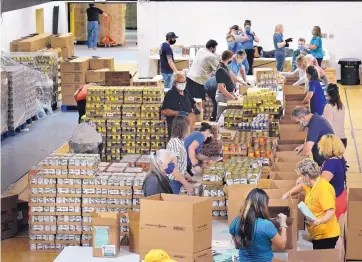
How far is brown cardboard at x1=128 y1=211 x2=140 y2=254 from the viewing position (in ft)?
27.4

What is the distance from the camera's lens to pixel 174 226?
7.90 meters

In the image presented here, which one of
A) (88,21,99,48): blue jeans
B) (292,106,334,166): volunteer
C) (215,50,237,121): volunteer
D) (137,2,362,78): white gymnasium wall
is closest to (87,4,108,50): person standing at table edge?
(88,21,99,48): blue jeans

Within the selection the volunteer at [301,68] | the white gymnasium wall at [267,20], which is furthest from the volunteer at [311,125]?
the white gymnasium wall at [267,20]

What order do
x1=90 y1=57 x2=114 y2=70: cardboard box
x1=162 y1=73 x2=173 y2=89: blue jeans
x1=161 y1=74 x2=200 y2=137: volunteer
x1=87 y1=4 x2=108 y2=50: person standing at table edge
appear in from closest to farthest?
x1=161 y1=74 x2=200 y2=137: volunteer
x1=162 y1=73 x2=173 y2=89: blue jeans
x1=90 y1=57 x2=114 y2=70: cardboard box
x1=87 y1=4 x2=108 y2=50: person standing at table edge

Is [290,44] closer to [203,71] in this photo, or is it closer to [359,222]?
[203,71]

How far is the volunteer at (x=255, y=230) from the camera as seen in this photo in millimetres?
7262

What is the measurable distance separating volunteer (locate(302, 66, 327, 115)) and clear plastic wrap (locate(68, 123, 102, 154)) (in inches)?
140

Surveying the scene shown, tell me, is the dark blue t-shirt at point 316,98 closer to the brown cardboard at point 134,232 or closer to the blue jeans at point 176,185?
the blue jeans at point 176,185

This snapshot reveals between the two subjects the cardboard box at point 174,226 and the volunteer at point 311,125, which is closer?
the cardboard box at point 174,226

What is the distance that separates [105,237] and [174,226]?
0.75 m

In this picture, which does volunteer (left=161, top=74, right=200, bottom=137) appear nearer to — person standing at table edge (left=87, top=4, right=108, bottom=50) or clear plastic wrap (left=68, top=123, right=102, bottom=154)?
clear plastic wrap (left=68, top=123, right=102, bottom=154)

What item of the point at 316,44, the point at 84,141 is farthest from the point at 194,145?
the point at 316,44

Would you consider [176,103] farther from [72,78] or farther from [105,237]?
[72,78]

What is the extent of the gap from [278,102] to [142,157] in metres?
3.22
